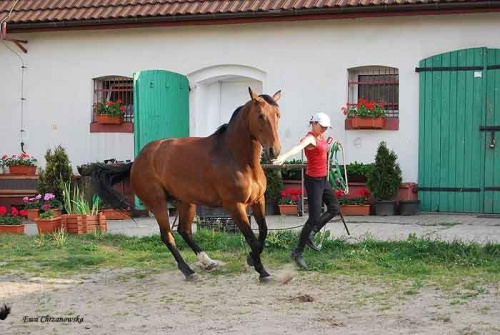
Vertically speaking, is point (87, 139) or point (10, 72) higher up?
point (10, 72)

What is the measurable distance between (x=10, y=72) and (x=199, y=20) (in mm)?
4200

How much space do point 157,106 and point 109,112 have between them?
54.1 inches

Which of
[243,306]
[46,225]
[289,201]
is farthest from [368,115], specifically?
[243,306]

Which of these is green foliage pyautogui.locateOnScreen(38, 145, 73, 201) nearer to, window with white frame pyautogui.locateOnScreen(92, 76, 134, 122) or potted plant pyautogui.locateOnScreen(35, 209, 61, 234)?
window with white frame pyautogui.locateOnScreen(92, 76, 134, 122)

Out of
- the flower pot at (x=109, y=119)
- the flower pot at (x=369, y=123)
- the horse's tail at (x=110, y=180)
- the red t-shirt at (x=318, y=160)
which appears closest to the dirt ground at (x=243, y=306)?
the red t-shirt at (x=318, y=160)

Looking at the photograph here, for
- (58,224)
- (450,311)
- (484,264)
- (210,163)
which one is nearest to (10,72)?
(58,224)

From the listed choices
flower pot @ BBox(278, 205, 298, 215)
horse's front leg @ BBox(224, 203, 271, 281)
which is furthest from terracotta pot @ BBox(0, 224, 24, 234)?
horse's front leg @ BBox(224, 203, 271, 281)

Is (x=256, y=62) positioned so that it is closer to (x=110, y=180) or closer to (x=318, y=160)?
(x=110, y=180)

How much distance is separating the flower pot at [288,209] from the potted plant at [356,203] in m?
0.72

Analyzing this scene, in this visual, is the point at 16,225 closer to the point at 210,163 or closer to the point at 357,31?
the point at 210,163

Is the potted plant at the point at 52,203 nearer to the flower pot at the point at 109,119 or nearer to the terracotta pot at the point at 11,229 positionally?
the terracotta pot at the point at 11,229

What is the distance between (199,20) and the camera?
1465 cm

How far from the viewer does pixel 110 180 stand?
995 cm

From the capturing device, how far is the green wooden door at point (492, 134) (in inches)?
510
